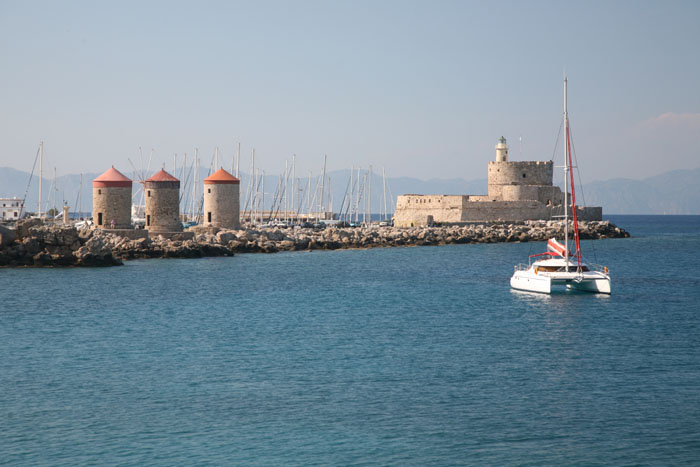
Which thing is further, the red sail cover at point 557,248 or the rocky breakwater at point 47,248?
the rocky breakwater at point 47,248

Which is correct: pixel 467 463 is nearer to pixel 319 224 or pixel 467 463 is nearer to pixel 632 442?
pixel 632 442

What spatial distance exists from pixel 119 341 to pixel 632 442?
965cm

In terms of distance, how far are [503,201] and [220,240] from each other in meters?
27.0

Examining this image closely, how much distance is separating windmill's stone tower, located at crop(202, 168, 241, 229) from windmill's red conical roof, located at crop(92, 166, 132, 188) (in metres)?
5.84

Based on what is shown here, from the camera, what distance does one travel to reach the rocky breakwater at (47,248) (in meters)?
28.9

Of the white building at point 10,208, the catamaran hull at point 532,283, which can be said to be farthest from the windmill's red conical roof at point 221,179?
the white building at point 10,208

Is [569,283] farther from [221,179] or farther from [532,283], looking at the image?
[221,179]

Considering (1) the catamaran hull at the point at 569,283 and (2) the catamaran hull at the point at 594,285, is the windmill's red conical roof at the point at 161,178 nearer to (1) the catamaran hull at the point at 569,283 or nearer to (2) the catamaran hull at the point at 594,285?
(1) the catamaran hull at the point at 569,283

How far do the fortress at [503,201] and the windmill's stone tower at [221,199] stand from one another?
65.2 feet

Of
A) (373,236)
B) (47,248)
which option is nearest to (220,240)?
(47,248)

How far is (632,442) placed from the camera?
29.8 feet

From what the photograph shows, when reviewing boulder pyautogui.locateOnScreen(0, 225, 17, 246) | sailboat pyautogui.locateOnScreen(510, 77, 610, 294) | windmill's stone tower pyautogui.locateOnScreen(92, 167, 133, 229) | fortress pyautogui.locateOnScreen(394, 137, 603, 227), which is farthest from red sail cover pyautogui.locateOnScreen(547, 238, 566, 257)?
fortress pyautogui.locateOnScreen(394, 137, 603, 227)

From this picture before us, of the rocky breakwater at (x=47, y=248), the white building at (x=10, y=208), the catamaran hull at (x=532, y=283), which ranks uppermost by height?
the white building at (x=10, y=208)

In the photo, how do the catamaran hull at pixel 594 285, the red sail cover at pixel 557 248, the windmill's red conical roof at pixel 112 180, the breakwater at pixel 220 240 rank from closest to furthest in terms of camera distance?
the catamaran hull at pixel 594 285, the red sail cover at pixel 557 248, the breakwater at pixel 220 240, the windmill's red conical roof at pixel 112 180
